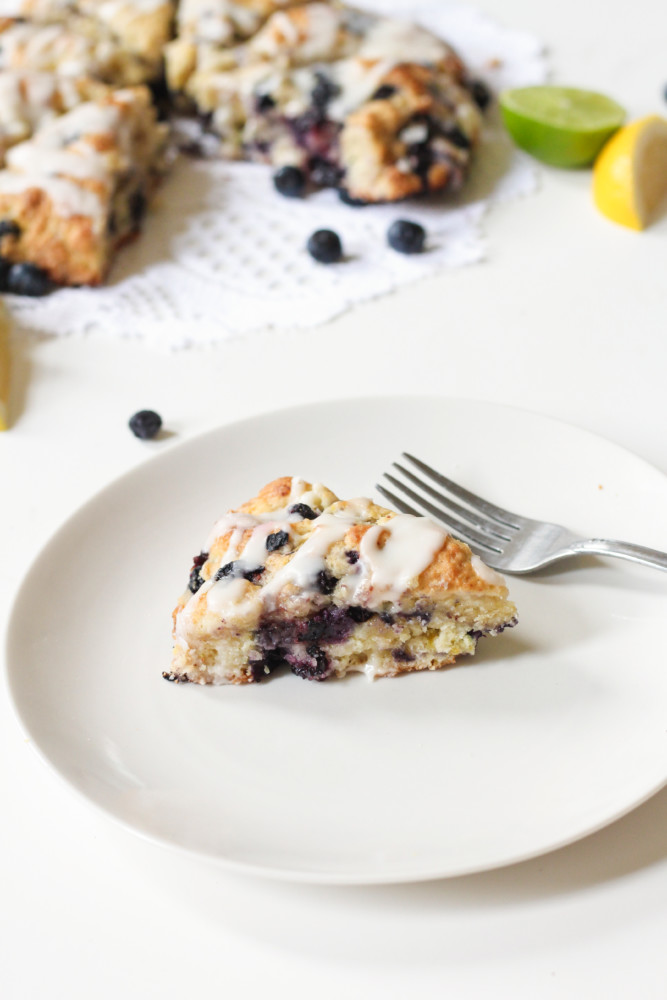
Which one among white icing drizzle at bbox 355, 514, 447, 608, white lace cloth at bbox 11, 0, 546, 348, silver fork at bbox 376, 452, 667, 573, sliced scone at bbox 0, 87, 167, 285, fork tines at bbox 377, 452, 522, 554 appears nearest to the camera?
white icing drizzle at bbox 355, 514, 447, 608

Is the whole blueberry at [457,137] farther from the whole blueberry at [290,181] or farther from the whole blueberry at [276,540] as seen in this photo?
the whole blueberry at [276,540]

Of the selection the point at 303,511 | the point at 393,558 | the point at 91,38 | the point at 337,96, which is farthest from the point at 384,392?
the point at 91,38

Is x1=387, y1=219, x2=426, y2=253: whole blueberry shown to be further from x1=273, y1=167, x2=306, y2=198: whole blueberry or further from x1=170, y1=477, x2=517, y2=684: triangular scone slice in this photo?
x1=170, y1=477, x2=517, y2=684: triangular scone slice

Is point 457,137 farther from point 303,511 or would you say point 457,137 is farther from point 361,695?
point 361,695

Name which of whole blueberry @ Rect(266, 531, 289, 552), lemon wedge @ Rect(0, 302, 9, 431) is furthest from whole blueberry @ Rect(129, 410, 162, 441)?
whole blueberry @ Rect(266, 531, 289, 552)

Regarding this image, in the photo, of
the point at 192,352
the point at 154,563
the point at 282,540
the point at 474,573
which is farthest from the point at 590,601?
the point at 192,352

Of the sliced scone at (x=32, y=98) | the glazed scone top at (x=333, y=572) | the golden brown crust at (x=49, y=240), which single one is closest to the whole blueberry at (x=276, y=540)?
the glazed scone top at (x=333, y=572)
